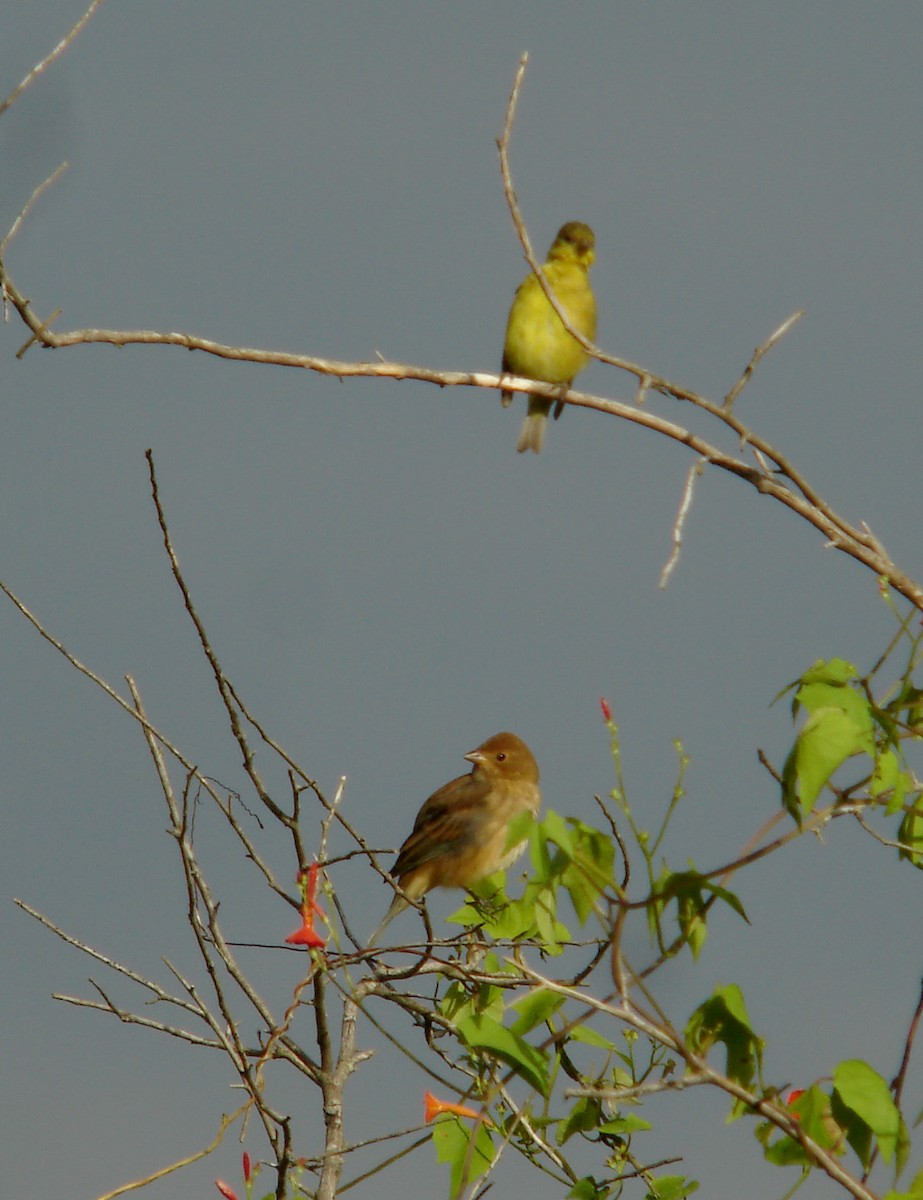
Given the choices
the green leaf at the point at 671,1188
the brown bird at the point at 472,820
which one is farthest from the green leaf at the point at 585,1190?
the brown bird at the point at 472,820

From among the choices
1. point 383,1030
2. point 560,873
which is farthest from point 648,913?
point 383,1030

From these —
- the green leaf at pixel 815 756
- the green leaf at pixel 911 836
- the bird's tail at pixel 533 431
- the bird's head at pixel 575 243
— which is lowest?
the green leaf at pixel 815 756

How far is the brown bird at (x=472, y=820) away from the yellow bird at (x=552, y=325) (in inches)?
88.2

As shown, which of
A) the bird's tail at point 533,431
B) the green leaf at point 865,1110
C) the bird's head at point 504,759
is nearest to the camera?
the green leaf at point 865,1110

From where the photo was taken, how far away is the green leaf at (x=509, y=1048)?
2857 mm

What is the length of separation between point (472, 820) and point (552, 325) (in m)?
3.17

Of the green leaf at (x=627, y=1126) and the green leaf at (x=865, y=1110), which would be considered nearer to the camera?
the green leaf at (x=865, y=1110)

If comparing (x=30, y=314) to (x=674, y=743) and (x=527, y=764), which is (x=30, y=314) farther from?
(x=527, y=764)

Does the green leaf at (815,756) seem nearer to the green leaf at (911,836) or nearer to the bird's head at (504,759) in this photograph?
the green leaf at (911,836)

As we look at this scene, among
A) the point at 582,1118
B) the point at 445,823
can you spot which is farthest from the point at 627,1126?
the point at 445,823

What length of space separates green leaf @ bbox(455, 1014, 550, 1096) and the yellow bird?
256 inches

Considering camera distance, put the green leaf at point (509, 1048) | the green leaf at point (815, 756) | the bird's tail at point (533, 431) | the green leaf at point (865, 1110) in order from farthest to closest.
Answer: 1. the bird's tail at point (533, 431)
2. the green leaf at point (509, 1048)
3. the green leaf at point (865, 1110)
4. the green leaf at point (815, 756)

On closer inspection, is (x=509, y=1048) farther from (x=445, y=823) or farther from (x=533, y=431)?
(x=533, y=431)

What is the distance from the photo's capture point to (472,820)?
25.8ft
